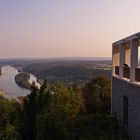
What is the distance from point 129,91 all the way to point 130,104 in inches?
17.1

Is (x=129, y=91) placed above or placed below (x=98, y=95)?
above

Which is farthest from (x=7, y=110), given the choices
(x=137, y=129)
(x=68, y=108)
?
(x=137, y=129)

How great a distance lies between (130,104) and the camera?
36.1 ft

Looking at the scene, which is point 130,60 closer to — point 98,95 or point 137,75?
point 137,75

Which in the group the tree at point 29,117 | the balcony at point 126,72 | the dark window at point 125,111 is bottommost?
the tree at point 29,117

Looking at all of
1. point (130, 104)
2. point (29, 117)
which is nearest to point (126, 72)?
point (130, 104)

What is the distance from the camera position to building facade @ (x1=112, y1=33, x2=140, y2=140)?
1017cm

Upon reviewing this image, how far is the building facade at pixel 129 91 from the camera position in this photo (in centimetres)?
1017

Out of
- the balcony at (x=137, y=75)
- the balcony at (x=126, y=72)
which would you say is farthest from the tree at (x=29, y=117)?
the balcony at (x=137, y=75)

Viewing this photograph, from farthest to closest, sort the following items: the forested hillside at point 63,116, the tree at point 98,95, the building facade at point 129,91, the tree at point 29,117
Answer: the tree at point 98,95
the tree at point 29,117
the forested hillside at point 63,116
the building facade at point 129,91

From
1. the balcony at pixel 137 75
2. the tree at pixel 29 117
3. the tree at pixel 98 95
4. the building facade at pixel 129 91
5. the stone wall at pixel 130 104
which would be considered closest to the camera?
the stone wall at pixel 130 104

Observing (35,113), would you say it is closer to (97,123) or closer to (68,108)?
(68,108)

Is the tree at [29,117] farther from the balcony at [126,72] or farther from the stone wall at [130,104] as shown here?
the balcony at [126,72]

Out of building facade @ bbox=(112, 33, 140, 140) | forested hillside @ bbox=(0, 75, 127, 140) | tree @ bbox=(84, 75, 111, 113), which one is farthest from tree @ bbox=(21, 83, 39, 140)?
tree @ bbox=(84, 75, 111, 113)
